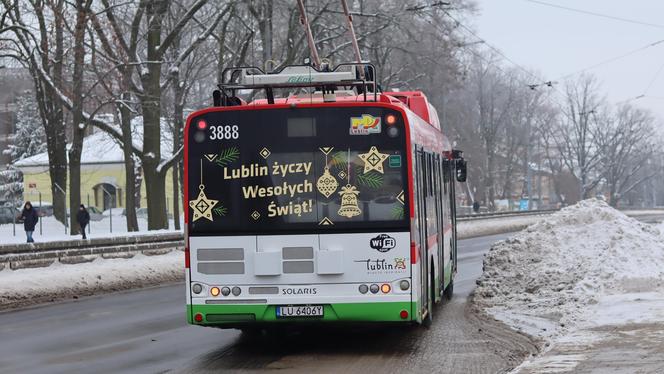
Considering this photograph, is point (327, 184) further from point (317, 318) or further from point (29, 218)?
point (29, 218)

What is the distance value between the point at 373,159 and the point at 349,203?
57 cm

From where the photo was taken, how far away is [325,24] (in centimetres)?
4138

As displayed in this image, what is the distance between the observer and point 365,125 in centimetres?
1142

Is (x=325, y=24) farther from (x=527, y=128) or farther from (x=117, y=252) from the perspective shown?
(x=527, y=128)

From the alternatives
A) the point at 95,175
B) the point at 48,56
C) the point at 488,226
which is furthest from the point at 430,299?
the point at 95,175

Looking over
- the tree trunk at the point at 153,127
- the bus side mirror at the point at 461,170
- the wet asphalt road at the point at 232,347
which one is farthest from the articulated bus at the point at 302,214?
the tree trunk at the point at 153,127

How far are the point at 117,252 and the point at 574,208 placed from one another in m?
11.0

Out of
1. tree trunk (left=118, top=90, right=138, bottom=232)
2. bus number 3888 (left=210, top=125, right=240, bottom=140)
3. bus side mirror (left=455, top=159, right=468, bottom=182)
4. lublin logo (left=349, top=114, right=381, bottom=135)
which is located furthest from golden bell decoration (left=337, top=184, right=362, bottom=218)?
tree trunk (left=118, top=90, right=138, bottom=232)

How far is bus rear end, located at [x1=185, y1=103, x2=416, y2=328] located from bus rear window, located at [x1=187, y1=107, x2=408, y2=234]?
1cm

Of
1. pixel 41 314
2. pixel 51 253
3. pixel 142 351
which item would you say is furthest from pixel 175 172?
pixel 142 351

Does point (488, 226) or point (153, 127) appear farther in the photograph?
point (488, 226)

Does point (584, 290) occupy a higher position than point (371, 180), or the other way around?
point (371, 180)

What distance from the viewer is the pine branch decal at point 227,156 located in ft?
37.7

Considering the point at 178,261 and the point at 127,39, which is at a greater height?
the point at 127,39
